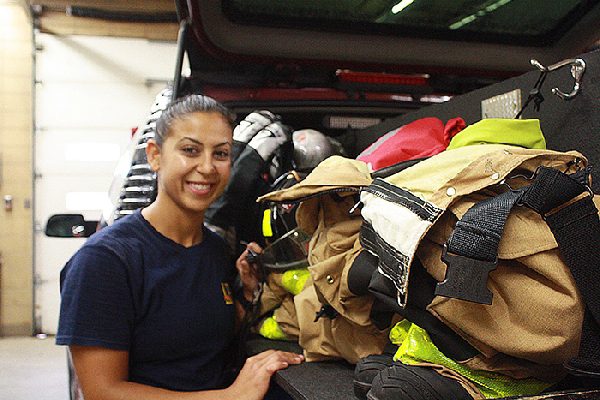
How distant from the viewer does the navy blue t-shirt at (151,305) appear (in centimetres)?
155

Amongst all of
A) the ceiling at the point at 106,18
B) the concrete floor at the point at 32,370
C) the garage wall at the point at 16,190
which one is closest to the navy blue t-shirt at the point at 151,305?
the concrete floor at the point at 32,370

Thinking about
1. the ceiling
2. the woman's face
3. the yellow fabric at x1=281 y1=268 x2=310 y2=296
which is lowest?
the yellow fabric at x1=281 y1=268 x2=310 y2=296

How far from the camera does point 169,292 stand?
1.70 m

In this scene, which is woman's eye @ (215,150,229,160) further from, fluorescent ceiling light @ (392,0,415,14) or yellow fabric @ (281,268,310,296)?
fluorescent ceiling light @ (392,0,415,14)

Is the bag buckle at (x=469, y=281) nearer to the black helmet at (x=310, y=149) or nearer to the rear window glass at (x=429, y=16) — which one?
the black helmet at (x=310, y=149)

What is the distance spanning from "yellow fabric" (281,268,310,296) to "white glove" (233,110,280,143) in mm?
596

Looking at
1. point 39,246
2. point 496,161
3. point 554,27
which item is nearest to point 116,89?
point 39,246

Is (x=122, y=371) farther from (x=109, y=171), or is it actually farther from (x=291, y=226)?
(x=109, y=171)

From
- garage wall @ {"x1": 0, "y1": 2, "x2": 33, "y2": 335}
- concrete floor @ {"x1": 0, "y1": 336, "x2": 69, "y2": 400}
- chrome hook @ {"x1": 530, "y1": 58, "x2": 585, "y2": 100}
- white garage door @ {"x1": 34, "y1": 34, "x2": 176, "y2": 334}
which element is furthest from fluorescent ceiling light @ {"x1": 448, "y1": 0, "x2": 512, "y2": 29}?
garage wall @ {"x1": 0, "y1": 2, "x2": 33, "y2": 335}

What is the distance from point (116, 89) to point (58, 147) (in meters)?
0.99

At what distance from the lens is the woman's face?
1.75 m

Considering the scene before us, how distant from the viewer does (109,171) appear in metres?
7.43

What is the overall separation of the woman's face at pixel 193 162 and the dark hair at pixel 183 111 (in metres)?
0.02

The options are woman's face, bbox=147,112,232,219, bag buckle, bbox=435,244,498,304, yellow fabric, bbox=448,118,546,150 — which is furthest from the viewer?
woman's face, bbox=147,112,232,219
